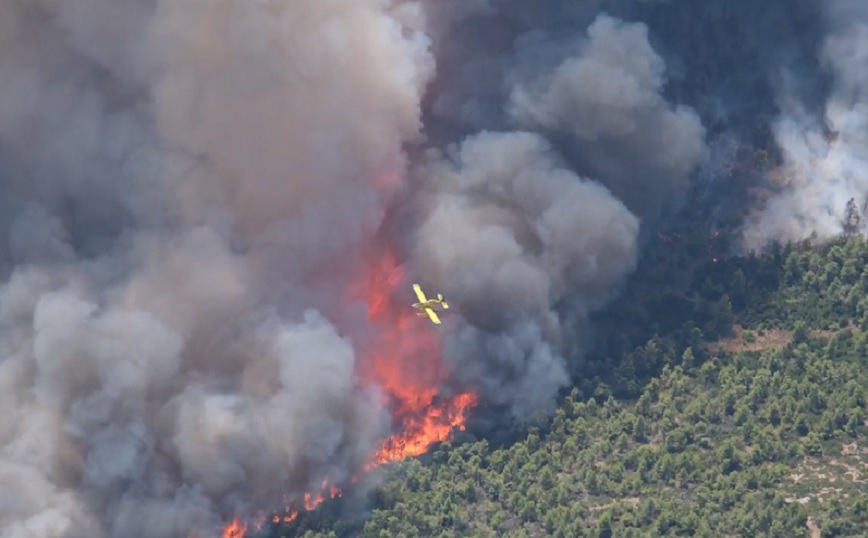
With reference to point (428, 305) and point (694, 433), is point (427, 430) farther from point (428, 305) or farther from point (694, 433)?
point (694, 433)

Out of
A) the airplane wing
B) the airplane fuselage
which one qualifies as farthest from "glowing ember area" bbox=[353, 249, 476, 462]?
the airplane fuselage

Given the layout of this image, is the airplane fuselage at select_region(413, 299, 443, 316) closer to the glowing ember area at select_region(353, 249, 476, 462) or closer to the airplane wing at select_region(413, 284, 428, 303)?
the airplane wing at select_region(413, 284, 428, 303)

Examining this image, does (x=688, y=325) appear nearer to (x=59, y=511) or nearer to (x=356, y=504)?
(x=356, y=504)

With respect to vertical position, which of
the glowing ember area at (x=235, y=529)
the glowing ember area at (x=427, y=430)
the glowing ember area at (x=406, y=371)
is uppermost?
the glowing ember area at (x=406, y=371)

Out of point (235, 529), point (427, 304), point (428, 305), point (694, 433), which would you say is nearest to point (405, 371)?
point (428, 305)

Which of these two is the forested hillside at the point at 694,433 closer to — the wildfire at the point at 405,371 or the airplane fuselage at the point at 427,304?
the wildfire at the point at 405,371

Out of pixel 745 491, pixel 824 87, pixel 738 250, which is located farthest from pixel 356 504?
pixel 824 87

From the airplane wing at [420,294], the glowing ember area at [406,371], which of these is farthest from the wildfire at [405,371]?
the airplane wing at [420,294]
